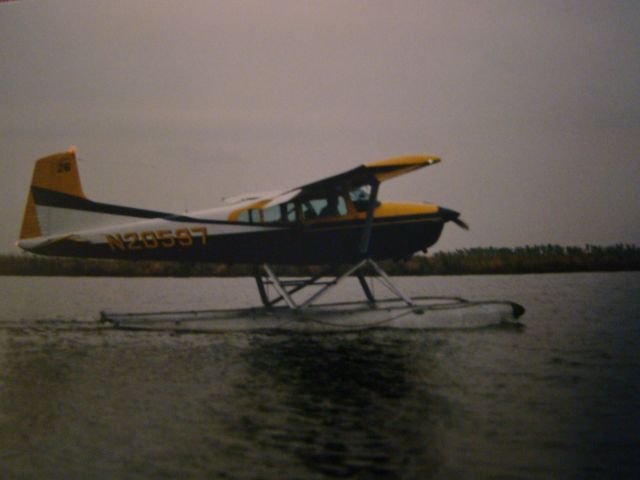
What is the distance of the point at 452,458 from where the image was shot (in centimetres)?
542

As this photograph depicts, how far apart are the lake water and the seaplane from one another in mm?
380

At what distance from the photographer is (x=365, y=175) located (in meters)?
11.4

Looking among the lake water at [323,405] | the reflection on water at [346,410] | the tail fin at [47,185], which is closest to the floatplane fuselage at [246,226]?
the tail fin at [47,185]

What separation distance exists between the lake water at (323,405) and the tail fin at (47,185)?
1763 mm

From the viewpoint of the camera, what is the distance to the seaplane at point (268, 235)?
1134 centimetres

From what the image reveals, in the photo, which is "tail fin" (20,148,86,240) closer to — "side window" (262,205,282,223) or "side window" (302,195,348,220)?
"side window" (262,205,282,223)

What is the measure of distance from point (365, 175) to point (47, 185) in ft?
15.7

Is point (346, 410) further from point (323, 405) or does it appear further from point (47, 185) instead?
point (47, 185)

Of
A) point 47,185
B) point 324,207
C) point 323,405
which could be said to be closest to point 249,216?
point 324,207

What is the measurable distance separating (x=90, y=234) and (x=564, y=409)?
736 cm

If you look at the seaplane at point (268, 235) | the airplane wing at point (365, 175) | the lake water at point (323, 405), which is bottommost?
the lake water at point (323, 405)

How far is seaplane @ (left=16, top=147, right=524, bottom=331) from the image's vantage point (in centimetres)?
1134

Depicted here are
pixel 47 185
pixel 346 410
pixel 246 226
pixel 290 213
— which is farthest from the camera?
pixel 290 213

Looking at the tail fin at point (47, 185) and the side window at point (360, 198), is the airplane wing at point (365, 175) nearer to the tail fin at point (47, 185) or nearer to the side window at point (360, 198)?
the side window at point (360, 198)
